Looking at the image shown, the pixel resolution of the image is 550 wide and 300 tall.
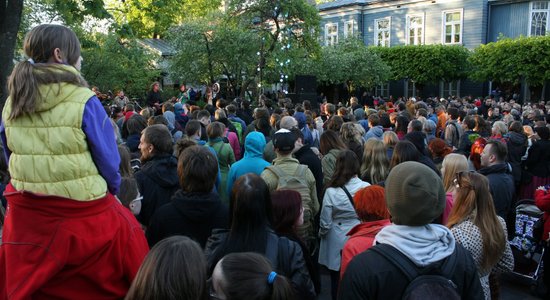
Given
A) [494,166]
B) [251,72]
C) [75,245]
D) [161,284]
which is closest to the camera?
[161,284]

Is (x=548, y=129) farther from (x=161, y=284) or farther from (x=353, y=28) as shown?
(x=353, y=28)

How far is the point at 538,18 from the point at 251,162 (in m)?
29.0

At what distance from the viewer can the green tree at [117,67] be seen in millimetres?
20625

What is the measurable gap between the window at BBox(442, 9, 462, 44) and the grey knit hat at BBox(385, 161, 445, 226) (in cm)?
3148

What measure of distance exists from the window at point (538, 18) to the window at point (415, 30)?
267 inches

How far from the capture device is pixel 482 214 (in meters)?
3.50

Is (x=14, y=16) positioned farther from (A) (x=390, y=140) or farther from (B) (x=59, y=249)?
(B) (x=59, y=249)

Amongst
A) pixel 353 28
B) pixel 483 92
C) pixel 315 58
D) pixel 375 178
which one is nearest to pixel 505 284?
pixel 375 178

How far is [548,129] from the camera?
7.95 metres

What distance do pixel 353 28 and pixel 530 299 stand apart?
33015mm

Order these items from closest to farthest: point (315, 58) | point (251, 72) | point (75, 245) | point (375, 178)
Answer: point (75, 245)
point (375, 178)
point (251, 72)
point (315, 58)

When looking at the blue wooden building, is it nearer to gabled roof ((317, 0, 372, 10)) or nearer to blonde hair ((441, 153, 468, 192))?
gabled roof ((317, 0, 372, 10))

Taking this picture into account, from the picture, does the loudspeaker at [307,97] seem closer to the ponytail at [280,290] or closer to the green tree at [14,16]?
the green tree at [14,16]

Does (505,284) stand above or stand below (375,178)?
below
